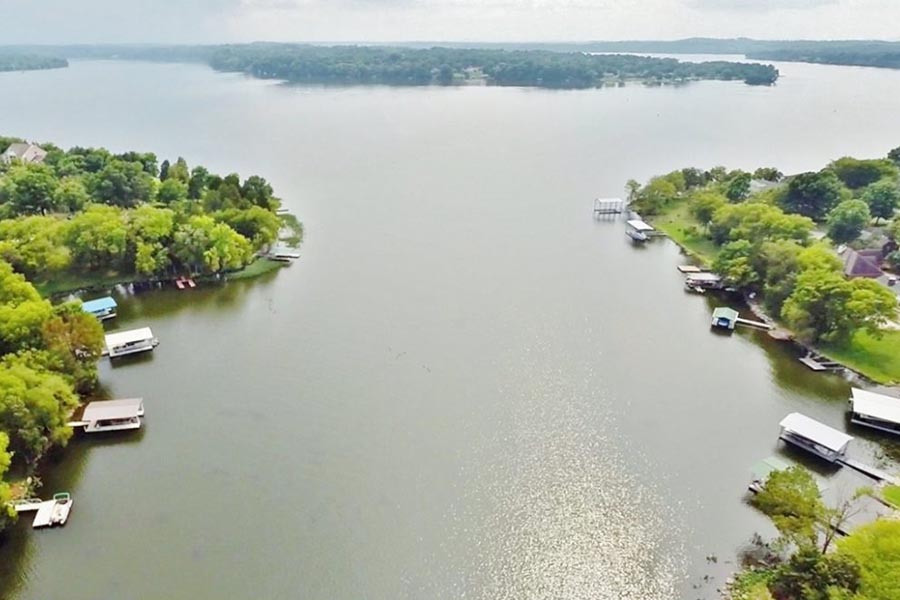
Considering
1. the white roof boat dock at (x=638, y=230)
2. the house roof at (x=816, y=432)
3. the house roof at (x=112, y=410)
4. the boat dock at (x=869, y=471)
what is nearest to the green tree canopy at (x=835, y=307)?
the house roof at (x=816, y=432)

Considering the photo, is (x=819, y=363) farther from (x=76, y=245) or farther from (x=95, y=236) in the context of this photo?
(x=76, y=245)

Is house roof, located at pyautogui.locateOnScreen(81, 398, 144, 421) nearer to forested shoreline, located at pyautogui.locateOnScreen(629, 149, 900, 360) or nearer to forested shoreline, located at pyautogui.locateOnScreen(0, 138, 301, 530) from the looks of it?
forested shoreline, located at pyautogui.locateOnScreen(0, 138, 301, 530)

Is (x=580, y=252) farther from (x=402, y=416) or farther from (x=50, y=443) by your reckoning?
(x=50, y=443)

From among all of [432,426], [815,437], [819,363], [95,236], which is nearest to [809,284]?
[819,363]

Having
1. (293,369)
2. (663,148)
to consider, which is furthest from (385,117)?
(293,369)

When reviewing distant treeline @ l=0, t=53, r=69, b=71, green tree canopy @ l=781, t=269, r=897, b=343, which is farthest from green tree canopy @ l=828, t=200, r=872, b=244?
distant treeline @ l=0, t=53, r=69, b=71

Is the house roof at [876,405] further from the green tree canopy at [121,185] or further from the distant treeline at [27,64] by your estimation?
the distant treeline at [27,64]
